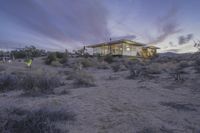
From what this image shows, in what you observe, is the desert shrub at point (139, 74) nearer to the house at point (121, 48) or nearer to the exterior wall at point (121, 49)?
the house at point (121, 48)

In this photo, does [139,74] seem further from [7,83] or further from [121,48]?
[121,48]

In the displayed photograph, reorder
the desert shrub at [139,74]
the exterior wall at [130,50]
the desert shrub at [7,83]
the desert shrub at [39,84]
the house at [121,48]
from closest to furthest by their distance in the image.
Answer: the desert shrub at [39,84]
the desert shrub at [7,83]
the desert shrub at [139,74]
the house at [121,48]
the exterior wall at [130,50]

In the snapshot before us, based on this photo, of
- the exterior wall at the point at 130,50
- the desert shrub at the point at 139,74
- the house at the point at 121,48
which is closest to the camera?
the desert shrub at the point at 139,74

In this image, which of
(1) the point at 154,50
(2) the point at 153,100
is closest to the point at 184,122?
(2) the point at 153,100

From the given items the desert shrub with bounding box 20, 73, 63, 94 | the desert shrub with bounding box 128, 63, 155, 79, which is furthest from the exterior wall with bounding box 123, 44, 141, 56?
the desert shrub with bounding box 20, 73, 63, 94

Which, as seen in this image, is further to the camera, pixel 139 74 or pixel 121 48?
pixel 121 48

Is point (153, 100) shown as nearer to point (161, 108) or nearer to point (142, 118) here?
point (161, 108)

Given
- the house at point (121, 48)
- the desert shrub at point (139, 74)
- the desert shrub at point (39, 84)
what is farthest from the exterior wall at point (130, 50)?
the desert shrub at point (39, 84)

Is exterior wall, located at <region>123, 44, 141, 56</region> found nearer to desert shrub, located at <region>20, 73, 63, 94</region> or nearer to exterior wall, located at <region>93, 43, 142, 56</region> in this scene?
exterior wall, located at <region>93, 43, 142, 56</region>

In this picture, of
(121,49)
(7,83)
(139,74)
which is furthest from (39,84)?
(121,49)

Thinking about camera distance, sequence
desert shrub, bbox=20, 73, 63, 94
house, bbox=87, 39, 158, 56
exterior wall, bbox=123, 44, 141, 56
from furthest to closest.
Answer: exterior wall, bbox=123, 44, 141, 56 < house, bbox=87, 39, 158, 56 < desert shrub, bbox=20, 73, 63, 94

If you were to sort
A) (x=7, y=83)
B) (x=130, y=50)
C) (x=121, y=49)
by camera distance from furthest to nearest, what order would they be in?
(x=130, y=50) → (x=121, y=49) → (x=7, y=83)

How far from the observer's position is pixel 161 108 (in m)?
6.00

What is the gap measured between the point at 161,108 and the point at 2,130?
13.8 ft
